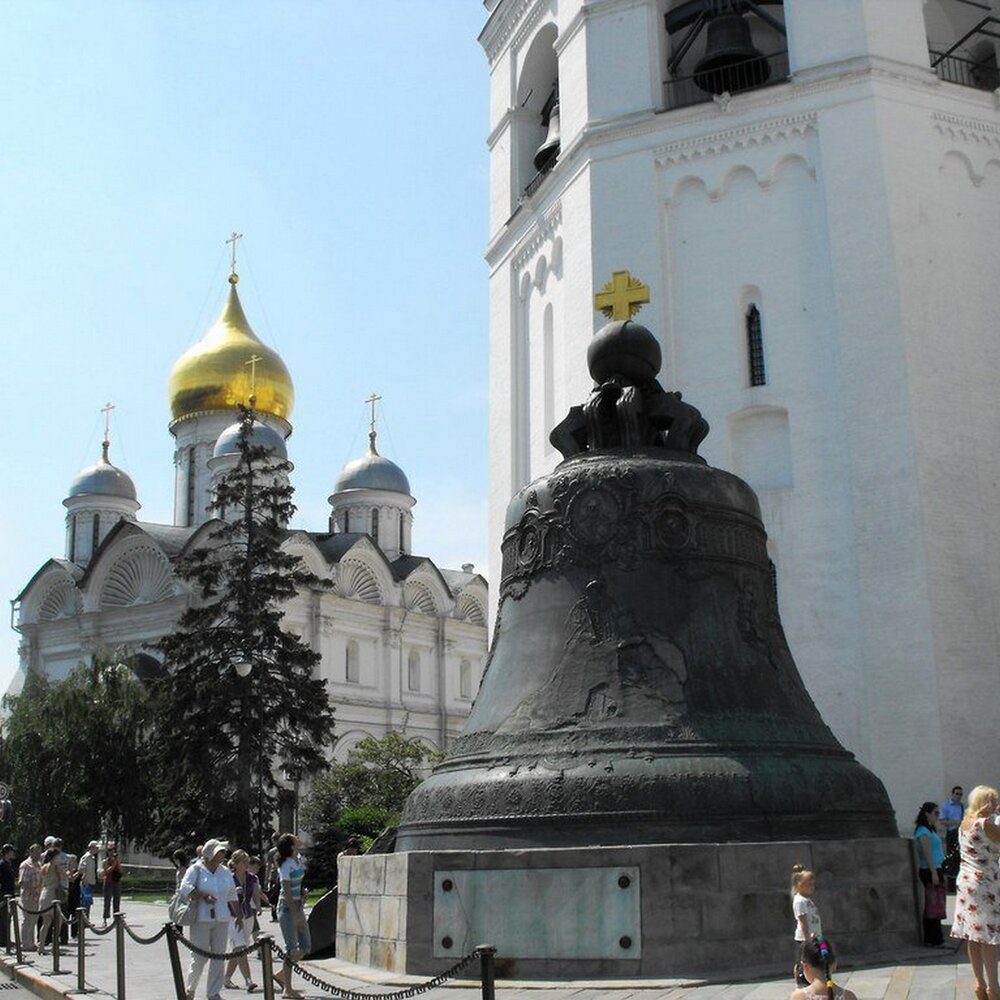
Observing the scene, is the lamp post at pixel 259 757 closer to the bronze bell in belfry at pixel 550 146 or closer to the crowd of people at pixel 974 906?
the bronze bell in belfry at pixel 550 146

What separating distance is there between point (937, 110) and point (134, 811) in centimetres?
2278

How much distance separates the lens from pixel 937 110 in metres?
18.7

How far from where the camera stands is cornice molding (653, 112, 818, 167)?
1877 centimetres

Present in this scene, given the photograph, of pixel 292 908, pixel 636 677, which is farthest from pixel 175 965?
pixel 636 677

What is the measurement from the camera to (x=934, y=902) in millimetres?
7070

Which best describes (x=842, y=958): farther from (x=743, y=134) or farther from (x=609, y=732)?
(x=743, y=134)

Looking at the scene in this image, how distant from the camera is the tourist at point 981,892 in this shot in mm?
5398

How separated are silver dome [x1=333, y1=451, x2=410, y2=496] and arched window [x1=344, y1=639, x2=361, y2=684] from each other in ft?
24.8

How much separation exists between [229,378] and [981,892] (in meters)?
41.4

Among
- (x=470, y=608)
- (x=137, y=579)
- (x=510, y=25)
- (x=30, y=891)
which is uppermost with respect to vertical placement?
(x=510, y=25)

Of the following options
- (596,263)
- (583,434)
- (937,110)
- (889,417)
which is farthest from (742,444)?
(583,434)

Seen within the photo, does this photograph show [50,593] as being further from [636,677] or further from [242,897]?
[636,677]

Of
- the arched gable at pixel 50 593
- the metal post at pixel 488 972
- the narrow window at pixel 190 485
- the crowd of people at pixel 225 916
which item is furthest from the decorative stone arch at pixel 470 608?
the metal post at pixel 488 972

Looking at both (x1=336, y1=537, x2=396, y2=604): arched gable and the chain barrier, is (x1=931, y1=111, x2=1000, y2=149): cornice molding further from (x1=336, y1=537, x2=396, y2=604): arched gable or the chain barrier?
(x1=336, y1=537, x2=396, y2=604): arched gable
